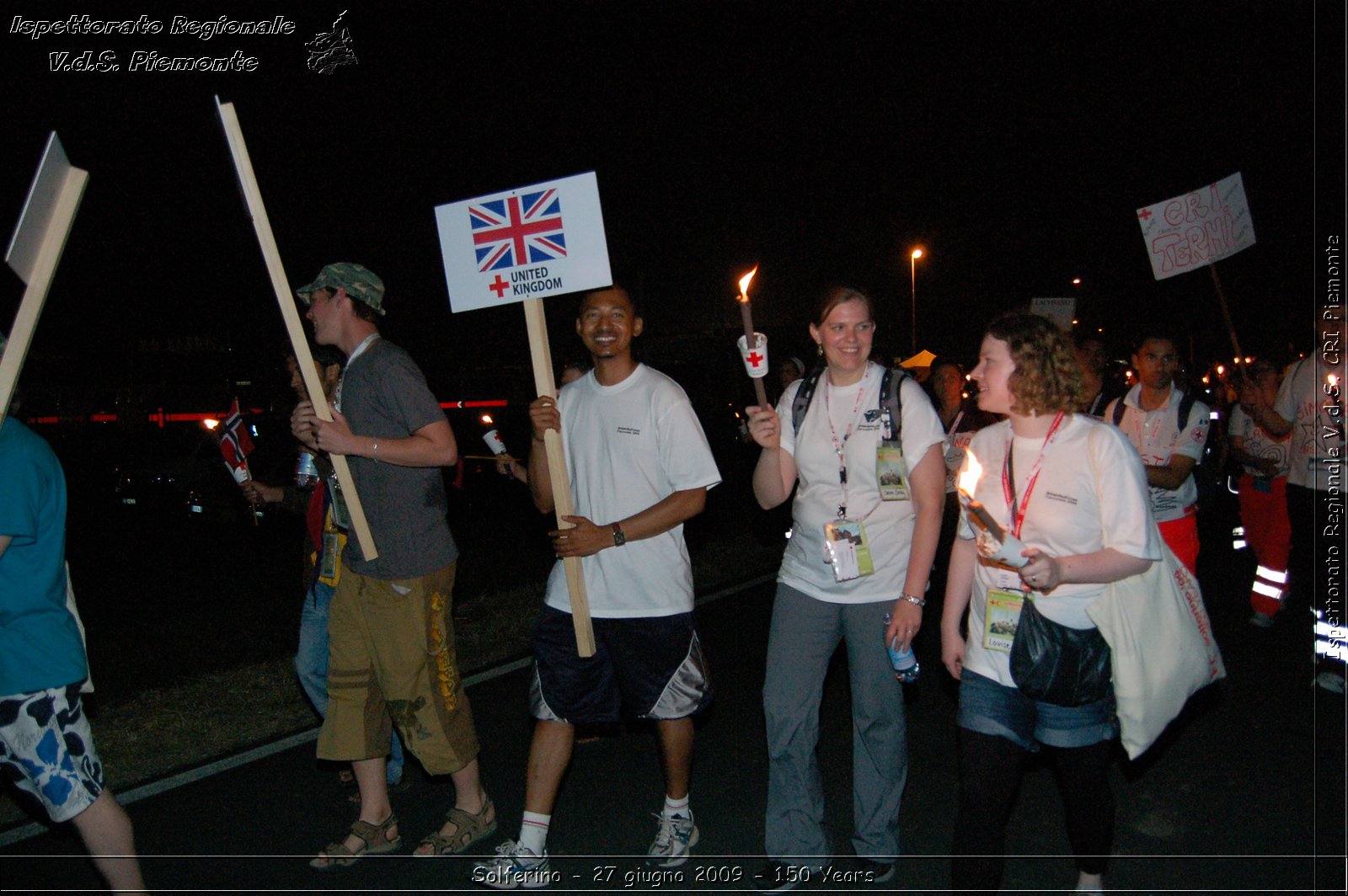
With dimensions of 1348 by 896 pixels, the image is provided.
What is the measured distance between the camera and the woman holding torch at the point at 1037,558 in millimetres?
3162

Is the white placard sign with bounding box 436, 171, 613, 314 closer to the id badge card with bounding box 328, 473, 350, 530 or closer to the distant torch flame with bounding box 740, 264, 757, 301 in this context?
the distant torch flame with bounding box 740, 264, 757, 301

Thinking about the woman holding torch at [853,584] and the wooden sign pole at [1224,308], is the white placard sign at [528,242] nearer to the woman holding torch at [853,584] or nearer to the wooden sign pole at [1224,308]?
the woman holding torch at [853,584]

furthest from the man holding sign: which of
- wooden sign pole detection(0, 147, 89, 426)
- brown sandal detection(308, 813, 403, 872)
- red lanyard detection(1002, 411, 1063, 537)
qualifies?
wooden sign pole detection(0, 147, 89, 426)

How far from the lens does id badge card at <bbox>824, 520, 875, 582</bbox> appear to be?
3758 mm

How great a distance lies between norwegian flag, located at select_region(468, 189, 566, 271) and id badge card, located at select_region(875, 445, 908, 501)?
4.71 ft

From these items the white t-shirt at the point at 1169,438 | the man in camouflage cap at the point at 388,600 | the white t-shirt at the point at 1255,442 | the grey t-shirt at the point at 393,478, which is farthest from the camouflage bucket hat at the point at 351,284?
the white t-shirt at the point at 1255,442

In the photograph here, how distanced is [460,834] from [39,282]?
2.59 metres

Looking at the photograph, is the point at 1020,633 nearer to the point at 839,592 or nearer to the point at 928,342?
the point at 839,592

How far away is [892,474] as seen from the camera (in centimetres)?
378

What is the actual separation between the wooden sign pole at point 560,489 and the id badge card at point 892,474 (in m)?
1.17

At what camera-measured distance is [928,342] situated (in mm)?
60500

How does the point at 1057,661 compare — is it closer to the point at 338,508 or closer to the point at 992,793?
the point at 992,793

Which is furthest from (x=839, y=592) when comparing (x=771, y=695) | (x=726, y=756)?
(x=726, y=756)

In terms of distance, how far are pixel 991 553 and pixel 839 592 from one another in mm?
834
